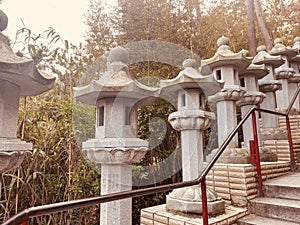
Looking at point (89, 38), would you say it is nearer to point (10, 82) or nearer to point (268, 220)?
point (10, 82)

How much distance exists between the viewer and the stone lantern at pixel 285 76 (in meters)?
6.80

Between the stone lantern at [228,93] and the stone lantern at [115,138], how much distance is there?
174 cm

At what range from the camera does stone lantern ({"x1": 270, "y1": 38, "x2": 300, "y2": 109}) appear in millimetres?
6805

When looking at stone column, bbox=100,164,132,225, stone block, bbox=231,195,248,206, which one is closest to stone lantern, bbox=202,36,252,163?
stone block, bbox=231,195,248,206

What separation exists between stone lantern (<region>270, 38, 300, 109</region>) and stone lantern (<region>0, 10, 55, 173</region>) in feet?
21.6

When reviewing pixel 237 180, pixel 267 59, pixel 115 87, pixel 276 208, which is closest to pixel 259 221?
pixel 276 208

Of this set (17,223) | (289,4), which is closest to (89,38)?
(17,223)

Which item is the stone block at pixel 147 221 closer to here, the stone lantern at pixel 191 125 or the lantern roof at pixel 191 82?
the stone lantern at pixel 191 125

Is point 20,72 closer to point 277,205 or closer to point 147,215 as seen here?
point 147,215

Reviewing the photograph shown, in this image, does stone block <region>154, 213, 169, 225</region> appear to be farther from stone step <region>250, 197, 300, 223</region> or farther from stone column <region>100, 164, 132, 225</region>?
stone step <region>250, 197, 300, 223</region>

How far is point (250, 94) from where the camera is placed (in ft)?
14.9

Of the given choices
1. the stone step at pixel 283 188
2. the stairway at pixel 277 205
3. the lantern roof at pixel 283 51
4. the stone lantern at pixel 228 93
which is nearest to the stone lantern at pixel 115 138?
the stairway at pixel 277 205

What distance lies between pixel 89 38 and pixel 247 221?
246 inches

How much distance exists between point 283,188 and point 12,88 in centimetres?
334
